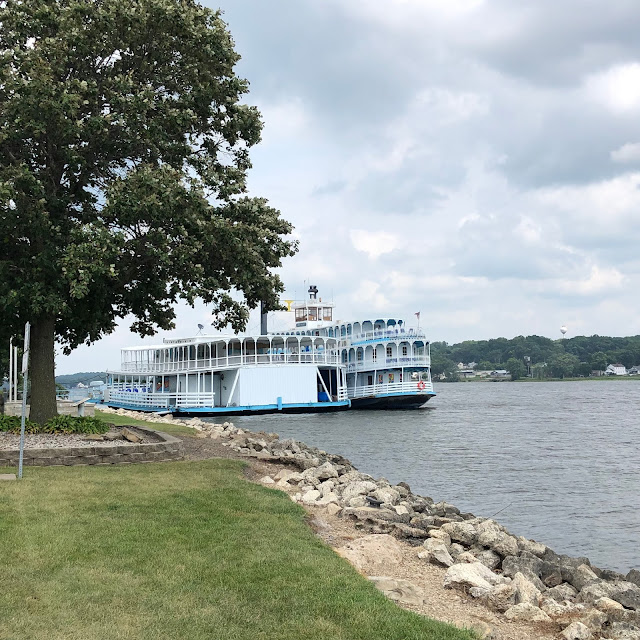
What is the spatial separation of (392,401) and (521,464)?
32.4 metres

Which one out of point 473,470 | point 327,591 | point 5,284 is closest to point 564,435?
point 473,470

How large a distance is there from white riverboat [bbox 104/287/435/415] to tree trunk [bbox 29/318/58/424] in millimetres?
33352

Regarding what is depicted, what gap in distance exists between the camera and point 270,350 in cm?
5378

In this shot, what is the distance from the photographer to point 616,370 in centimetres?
16175

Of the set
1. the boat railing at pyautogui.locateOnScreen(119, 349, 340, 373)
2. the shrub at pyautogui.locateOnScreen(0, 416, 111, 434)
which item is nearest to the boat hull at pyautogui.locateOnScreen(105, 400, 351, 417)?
the boat railing at pyautogui.locateOnScreen(119, 349, 340, 373)

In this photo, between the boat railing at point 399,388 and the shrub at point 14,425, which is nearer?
the shrub at point 14,425

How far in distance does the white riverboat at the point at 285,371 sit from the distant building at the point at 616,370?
381ft

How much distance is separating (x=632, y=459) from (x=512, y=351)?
167 m

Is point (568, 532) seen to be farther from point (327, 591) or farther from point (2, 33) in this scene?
point (2, 33)

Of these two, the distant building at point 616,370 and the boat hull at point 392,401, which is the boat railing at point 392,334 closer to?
the boat hull at point 392,401

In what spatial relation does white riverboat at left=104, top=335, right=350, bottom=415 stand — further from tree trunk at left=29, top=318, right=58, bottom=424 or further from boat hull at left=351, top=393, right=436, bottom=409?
tree trunk at left=29, top=318, right=58, bottom=424

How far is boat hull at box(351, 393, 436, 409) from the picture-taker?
188 ft

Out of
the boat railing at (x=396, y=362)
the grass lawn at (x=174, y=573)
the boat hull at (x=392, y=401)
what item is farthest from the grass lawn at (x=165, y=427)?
the boat railing at (x=396, y=362)

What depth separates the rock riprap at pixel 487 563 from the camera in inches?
292
